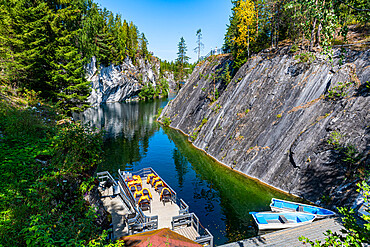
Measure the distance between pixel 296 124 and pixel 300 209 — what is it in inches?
427

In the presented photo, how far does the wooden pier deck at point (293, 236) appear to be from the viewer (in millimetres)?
12967

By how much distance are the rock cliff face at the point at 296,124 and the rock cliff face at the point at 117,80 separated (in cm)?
6020

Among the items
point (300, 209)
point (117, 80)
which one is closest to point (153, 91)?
point (117, 80)

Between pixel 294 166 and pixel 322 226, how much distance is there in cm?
833

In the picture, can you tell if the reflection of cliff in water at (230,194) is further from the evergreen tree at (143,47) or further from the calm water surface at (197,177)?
the evergreen tree at (143,47)

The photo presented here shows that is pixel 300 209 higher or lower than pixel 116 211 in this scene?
higher

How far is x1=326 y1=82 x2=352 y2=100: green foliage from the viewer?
2234 centimetres

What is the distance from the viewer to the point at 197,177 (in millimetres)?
26703

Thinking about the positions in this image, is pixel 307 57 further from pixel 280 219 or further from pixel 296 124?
pixel 280 219

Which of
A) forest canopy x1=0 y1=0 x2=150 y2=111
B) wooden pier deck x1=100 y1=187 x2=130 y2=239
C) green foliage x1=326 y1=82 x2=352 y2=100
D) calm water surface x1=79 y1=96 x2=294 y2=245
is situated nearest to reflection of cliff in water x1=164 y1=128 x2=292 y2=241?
calm water surface x1=79 y1=96 x2=294 y2=245

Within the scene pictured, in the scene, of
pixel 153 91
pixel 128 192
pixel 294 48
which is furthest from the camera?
pixel 153 91

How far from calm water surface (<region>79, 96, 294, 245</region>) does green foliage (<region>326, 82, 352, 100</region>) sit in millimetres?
12764

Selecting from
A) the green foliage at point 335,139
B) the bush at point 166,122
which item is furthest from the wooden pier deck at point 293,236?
the bush at point 166,122

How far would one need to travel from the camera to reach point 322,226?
14.4m
